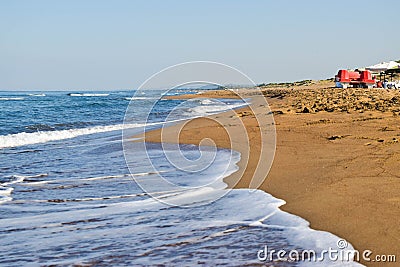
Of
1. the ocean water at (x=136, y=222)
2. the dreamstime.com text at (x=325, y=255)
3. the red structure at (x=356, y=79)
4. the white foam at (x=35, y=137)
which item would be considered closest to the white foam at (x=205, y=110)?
the white foam at (x=35, y=137)

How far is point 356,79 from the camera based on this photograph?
3947 centimetres

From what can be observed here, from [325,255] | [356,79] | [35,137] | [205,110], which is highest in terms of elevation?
[356,79]

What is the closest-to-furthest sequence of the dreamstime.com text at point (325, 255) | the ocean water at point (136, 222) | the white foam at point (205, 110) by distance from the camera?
1. the dreamstime.com text at point (325, 255)
2. the ocean water at point (136, 222)
3. the white foam at point (205, 110)

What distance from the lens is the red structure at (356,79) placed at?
36625mm

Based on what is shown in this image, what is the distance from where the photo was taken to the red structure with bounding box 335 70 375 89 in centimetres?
3662

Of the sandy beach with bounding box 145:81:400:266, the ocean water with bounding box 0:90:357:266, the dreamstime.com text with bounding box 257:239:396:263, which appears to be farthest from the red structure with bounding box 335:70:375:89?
the dreamstime.com text with bounding box 257:239:396:263

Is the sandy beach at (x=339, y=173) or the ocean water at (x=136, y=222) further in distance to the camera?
the sandy beach at (x=339, y=173)

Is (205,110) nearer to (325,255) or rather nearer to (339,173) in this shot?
(339,173)

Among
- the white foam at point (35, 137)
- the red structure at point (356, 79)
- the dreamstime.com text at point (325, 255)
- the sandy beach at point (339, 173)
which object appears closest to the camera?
the dreamstime.com text at point (325, 255)

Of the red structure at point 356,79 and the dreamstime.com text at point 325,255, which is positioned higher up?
the red structure at point 356,79

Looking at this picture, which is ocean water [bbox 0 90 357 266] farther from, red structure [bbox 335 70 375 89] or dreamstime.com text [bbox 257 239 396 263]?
red structure [bbox 335 70 375 89]
